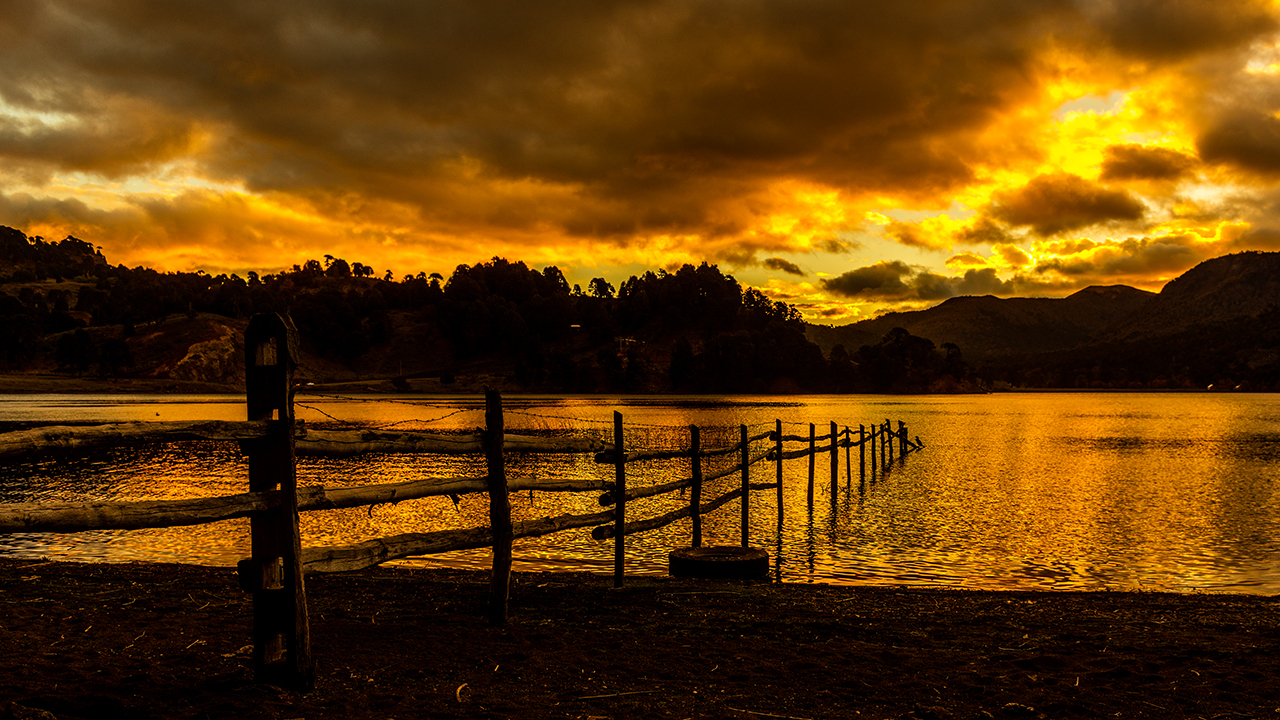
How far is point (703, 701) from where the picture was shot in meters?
6.59

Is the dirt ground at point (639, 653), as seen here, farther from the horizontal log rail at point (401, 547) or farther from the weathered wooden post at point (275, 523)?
the horizontal log rail at point (401, 547)

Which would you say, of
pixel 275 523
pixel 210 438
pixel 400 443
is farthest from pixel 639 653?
pixel 210 438

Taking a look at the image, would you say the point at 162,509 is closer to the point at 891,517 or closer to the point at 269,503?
the point at 269,503

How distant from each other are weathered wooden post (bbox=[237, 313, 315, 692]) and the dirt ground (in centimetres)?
35

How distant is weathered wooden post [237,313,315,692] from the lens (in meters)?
6.25

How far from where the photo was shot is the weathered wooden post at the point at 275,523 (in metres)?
6.25

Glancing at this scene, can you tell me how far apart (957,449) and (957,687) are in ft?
145

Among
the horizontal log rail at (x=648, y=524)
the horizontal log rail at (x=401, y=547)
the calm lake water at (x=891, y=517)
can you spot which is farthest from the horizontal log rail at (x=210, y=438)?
the horizontal log rail at (x=648, y=524)

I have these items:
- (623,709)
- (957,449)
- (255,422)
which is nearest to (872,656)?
(623,709)

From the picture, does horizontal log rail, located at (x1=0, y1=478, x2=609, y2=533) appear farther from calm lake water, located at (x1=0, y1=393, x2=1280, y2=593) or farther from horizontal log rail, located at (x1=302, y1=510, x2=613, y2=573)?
calm lake water, located at (x1=0, y1=393, x2=1280, y2=593)

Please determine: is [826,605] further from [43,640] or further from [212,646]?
[43,640]

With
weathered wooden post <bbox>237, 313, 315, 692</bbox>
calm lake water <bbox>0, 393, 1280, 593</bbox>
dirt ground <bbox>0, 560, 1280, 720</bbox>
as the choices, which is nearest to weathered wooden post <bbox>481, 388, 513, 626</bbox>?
dirt ground <bbox>0, 560, 1280, 720</bbox>

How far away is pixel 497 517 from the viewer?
928 centimetres

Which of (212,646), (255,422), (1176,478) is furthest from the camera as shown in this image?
(1176,478)
